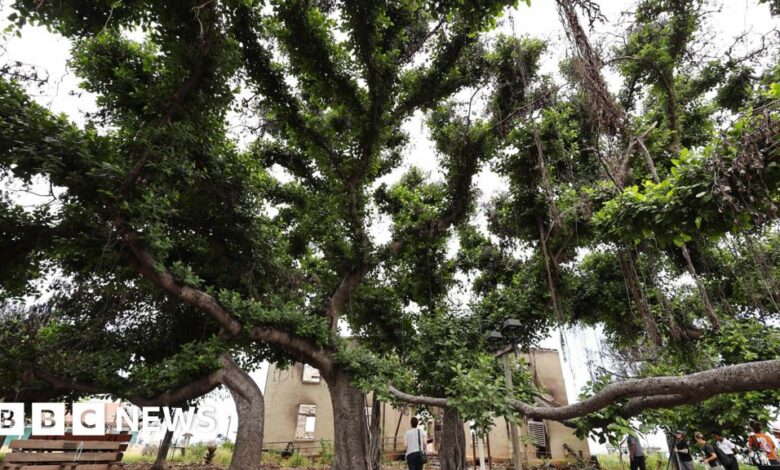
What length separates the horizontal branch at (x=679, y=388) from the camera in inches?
95.9

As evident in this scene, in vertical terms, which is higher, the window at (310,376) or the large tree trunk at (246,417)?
the window at (310,376)

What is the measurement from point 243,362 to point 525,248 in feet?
22.7

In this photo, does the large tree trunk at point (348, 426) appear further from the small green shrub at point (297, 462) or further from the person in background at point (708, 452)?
the person in background at point (708, 452)

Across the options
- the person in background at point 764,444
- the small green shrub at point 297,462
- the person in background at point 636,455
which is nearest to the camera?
the person in background at point 764,444

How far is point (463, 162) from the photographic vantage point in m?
7.53

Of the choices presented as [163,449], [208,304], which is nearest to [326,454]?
[163,449]

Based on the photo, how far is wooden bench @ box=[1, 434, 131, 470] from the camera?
556 centimetres

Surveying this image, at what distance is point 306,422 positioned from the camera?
13.8m

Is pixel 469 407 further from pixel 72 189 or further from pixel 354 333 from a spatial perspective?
pixel 354 333

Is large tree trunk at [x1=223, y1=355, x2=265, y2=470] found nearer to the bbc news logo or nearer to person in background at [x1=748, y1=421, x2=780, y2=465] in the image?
the bbc news logo

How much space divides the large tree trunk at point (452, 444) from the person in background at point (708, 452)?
4.17 m

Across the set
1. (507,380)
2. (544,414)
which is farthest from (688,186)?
(507,380)

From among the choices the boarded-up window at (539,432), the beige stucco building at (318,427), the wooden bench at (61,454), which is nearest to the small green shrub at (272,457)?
the beige stucco building at (318,427)

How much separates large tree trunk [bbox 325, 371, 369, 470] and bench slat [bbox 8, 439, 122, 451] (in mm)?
3790
